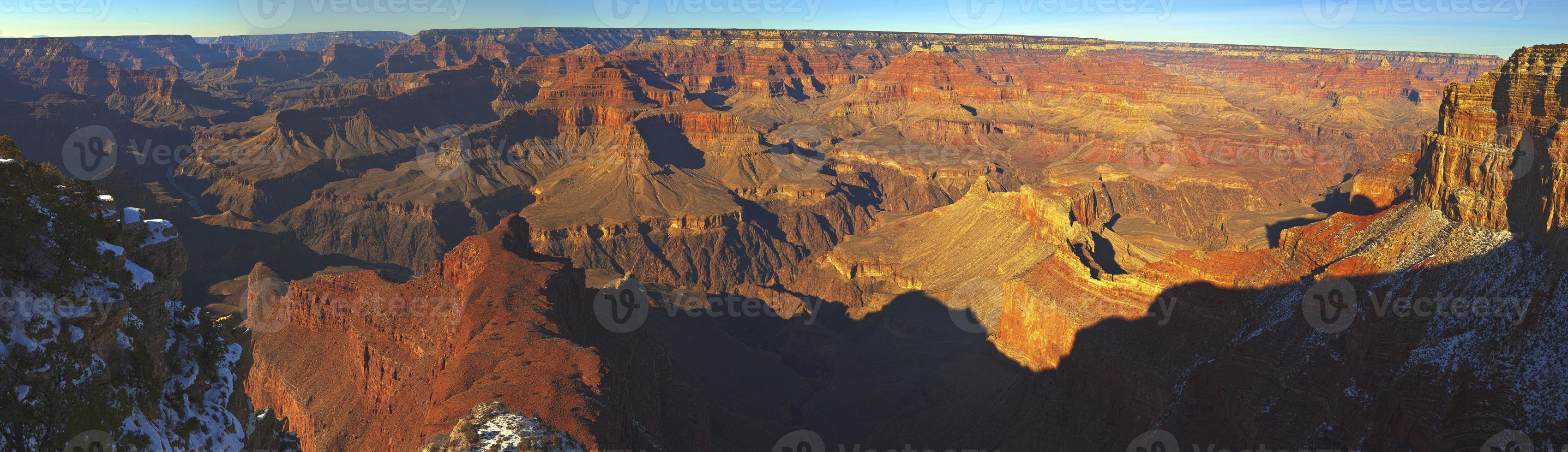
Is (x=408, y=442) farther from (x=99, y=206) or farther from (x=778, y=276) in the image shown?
(x=778, y=276)

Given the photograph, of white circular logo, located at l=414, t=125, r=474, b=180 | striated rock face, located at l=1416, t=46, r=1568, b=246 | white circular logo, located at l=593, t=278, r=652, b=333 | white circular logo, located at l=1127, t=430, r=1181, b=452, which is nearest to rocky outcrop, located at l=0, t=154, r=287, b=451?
white circular logo, located at l=593, t=278, r=652, b=333

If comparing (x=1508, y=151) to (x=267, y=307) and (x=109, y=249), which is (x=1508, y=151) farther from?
(x=267, y=307)

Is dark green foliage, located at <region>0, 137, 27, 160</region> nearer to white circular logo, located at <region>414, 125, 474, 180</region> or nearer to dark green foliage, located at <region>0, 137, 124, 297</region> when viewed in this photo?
dark green foliage, located at <region>0, 137, 124, 297</region>

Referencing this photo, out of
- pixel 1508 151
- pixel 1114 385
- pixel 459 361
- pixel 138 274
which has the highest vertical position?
pixel 1508 151

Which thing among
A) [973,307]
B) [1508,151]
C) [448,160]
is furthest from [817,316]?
[448,160]

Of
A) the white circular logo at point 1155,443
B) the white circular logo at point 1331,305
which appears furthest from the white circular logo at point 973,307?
the white circular logo at point 1331,305

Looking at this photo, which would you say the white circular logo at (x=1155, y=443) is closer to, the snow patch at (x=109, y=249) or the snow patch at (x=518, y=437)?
the snow patch at (x=518, y=437)
